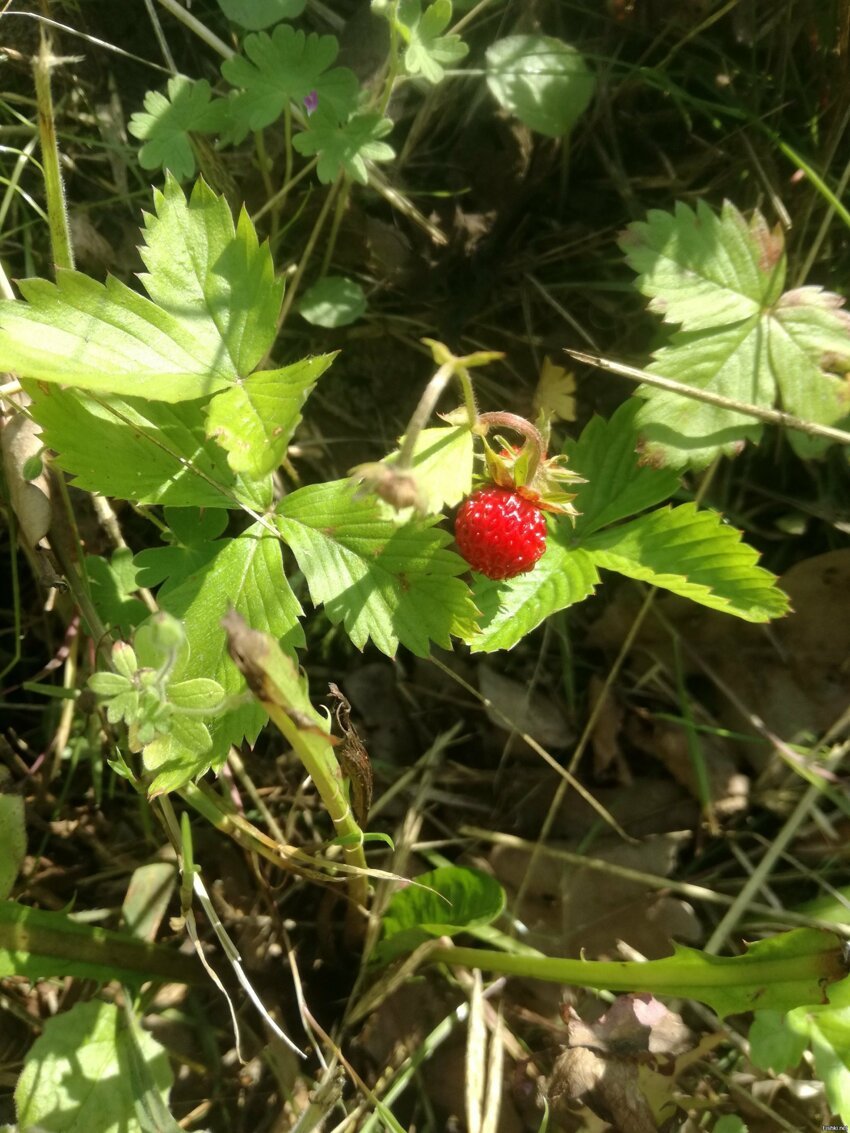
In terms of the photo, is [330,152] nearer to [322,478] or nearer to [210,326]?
[210,326]

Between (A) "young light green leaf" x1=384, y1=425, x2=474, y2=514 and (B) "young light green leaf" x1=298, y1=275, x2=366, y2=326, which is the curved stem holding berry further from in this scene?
(B) "young light green leaf" x1=298, y1=275, x2=366, y2=326

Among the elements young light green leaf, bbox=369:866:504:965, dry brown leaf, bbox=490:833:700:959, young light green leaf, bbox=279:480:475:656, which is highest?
young light green leaf, bbox=279:480:475:656

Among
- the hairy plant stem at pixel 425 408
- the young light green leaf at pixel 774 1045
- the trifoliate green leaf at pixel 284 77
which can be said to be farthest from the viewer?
the trifoliate green leaf at pixel 284 77

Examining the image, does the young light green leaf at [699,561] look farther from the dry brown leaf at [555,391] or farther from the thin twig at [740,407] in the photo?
the dry brown leaf at [555,391]

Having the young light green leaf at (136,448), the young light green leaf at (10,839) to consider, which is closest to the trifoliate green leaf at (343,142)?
the young light green leaf at (136,448)

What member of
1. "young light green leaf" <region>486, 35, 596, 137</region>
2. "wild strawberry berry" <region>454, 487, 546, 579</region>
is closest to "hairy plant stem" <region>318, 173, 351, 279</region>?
"young light green leaf" <region>486, 35, 596, 137</region>

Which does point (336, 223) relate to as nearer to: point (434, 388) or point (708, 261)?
point (708, 261)
